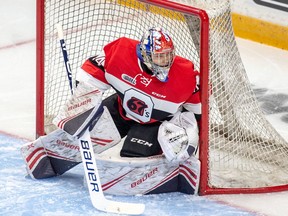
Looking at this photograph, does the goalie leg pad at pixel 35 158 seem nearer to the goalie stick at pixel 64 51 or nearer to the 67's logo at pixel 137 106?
the goalie stick at pixel 64 51

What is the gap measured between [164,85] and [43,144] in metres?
0.61

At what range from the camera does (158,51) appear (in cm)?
466

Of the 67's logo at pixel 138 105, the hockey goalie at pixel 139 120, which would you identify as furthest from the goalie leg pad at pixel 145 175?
the 67's logo at pixel 138 105

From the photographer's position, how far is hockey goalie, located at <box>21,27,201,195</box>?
471cm

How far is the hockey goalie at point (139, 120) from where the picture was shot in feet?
15.4

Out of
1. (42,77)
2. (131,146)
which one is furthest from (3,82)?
(131,146)

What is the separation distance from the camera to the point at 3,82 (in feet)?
20.4

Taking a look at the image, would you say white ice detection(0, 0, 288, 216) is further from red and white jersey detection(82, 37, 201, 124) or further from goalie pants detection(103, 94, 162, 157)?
red and white jersey detection(82, 37, 201, 124)

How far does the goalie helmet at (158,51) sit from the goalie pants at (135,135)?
1.00 feet

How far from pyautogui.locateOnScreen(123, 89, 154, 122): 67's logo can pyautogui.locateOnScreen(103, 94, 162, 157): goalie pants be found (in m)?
0.06

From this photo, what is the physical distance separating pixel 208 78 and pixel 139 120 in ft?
1.43

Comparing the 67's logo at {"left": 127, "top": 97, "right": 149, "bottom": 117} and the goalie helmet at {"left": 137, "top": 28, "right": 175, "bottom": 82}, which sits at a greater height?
the goalie helmet at {"left": 137, "top": 28, "right": 175, "bottom": 82}

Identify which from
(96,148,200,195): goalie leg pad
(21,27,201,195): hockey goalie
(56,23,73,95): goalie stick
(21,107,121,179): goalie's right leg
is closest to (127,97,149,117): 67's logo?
(21,27,201,195): hockey goalie

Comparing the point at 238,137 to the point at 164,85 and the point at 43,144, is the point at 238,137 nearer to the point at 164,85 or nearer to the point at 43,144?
the point at 164,85
